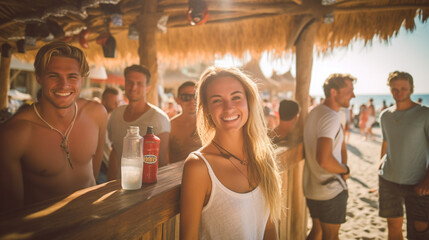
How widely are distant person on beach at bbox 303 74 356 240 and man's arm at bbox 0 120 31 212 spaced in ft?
9.23

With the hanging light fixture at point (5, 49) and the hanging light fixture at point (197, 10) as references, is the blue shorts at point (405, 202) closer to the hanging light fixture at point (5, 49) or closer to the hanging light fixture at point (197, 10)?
the hanging light fixture at point (197, 10)

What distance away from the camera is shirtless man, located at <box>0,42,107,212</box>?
1483mm

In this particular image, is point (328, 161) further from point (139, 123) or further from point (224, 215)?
point (139, 123)

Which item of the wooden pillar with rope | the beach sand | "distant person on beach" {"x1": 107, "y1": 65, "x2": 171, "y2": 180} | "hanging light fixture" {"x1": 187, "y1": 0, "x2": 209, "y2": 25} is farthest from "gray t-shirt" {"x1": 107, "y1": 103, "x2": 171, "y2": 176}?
the wooden pillar with rope

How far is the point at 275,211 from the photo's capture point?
1658 mm

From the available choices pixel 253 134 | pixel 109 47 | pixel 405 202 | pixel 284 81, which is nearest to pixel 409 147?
pixel 405 202

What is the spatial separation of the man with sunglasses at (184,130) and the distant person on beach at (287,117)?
135 cm

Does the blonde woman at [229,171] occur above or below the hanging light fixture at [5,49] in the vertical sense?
below

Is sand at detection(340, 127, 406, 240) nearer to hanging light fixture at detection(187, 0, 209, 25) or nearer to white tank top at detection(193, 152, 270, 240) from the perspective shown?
white tank top at detection(193, 152, 270, 240)

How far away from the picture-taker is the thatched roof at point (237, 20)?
4004 millimetres

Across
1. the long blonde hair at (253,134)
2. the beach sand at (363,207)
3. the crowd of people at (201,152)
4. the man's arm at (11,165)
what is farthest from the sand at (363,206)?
the man's arm at (11,165)

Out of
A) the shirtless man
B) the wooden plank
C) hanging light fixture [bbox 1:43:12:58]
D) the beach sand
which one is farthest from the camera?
hanging light fixture [bbox 1:43:12:58]

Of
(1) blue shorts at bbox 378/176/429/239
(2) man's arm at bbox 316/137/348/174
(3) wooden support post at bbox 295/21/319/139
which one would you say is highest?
(3) wooden support post at bbox 295/21/319/139

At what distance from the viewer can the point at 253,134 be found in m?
1.83
